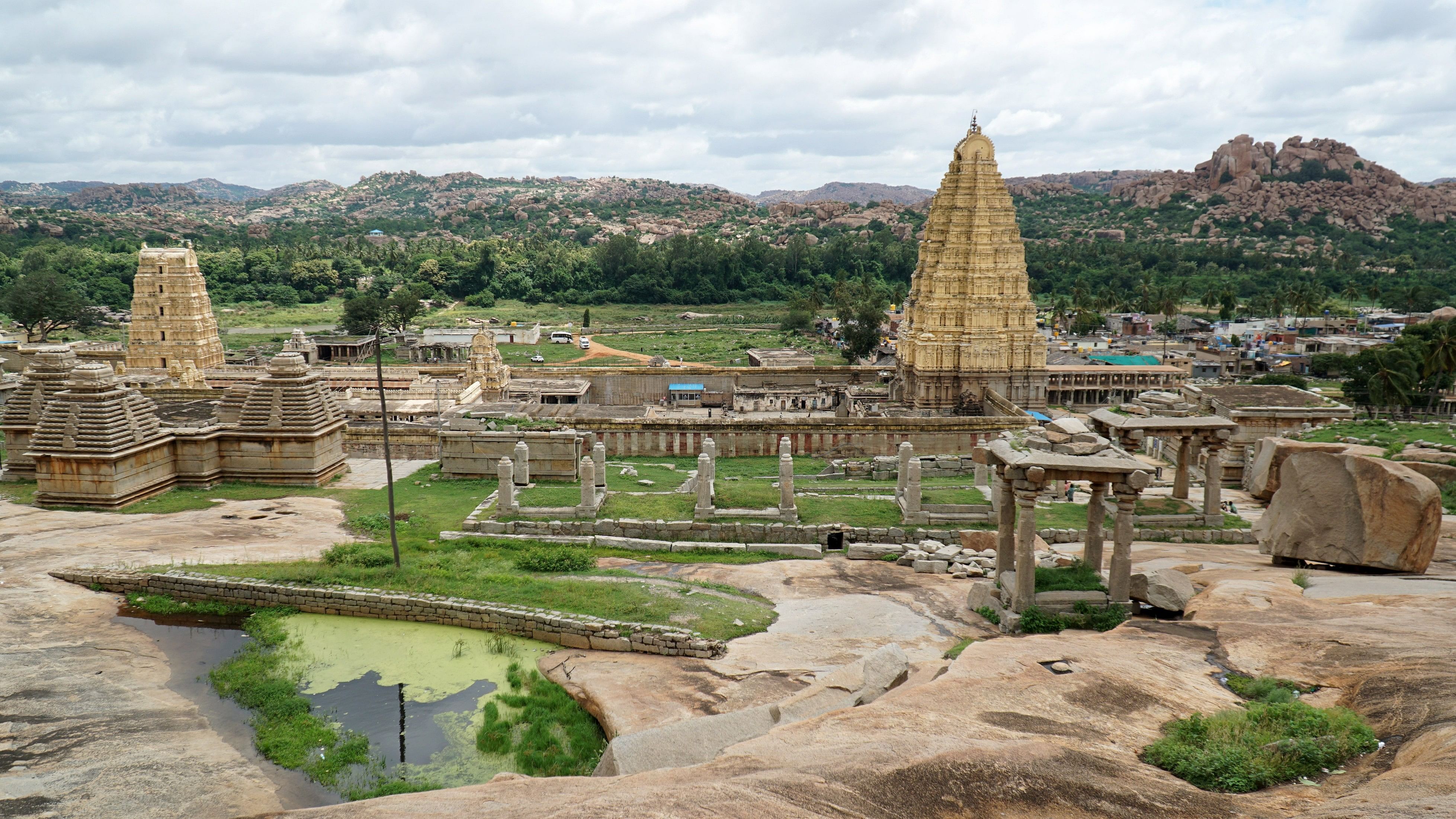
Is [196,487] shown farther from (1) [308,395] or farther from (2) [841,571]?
(2) [841,571]

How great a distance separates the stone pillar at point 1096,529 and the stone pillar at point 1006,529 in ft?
4.39

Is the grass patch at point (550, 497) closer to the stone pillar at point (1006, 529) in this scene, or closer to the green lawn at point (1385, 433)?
the stone pillar at point (1006, 529)

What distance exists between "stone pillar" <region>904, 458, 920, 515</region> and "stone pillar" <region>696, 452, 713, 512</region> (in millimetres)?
4740

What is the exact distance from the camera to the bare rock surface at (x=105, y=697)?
1089 cm

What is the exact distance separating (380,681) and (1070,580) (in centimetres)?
1141

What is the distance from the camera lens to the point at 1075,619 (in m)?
15.2

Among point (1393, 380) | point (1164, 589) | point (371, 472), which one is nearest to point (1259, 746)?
point (1164, 589)

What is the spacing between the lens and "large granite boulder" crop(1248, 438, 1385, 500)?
19.4 meters

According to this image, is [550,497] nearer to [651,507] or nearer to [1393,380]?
[651,507]

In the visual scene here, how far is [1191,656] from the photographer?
40.1 ft

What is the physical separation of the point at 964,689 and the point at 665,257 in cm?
9637

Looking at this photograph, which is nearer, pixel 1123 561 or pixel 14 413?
pixel 1123 561

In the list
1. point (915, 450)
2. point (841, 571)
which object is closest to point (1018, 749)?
point (841, 571)

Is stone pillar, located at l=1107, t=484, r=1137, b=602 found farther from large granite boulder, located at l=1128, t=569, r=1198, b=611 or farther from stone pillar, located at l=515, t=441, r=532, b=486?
stone pillar, located at l=515, t=441, r=532, b=486
